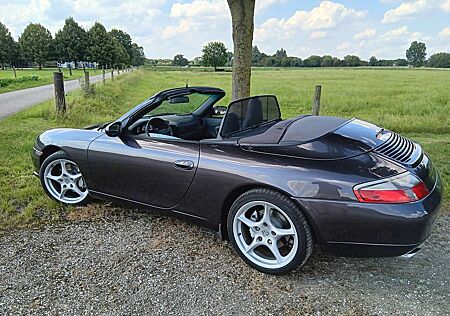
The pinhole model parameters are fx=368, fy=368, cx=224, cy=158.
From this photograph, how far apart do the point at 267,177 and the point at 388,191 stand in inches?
29.7

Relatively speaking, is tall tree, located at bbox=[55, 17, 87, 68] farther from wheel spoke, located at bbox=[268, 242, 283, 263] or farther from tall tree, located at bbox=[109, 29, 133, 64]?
wheel spoke, located at bbox=[268, 242, 283, 263]

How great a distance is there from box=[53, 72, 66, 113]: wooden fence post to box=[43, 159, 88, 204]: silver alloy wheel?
18.5 ft

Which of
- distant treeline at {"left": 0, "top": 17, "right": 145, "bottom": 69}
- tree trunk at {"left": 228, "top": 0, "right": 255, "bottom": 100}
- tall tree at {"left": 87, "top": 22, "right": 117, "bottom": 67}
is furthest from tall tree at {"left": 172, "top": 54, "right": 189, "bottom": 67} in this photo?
tree trunk at {"left": 228, "top": 0, "right": 255, "bottom": 100}

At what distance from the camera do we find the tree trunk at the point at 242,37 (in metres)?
5.13

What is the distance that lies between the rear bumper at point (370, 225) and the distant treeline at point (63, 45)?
50001mm

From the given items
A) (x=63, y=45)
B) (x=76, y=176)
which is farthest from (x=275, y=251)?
(x=63, y=45)

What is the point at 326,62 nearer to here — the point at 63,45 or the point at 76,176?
the point at 63,45

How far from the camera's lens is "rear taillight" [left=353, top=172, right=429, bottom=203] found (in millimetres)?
2223

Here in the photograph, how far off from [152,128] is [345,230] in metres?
1.89

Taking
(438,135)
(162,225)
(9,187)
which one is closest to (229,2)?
(162,225)

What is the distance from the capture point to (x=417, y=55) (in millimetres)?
91938

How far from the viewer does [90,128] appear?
3754mm

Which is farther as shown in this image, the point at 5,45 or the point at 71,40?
the point at 5,45

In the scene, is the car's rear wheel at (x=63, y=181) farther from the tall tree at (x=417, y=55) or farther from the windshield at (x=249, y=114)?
the tall tree at (x=417, y=55)
